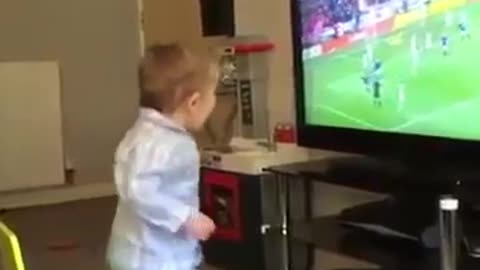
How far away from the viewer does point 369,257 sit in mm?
2777

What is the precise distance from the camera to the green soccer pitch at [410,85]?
2623 mm

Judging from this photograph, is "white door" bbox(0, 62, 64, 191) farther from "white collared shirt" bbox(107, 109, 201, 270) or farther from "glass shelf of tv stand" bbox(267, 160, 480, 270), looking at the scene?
"white collared shirt" bbox(107, 109, 201, 270)

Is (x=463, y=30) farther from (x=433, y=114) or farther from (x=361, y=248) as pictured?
(x=361, y=248)

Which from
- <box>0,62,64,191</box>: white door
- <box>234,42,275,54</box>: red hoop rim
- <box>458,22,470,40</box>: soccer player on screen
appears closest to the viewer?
<box>458,22,470,40</box>: soccer player on screen

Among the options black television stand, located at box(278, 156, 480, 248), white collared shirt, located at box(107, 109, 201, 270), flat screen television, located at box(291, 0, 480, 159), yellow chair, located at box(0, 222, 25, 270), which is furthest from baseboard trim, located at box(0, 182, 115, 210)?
yellow chair, located at box(0, 222, 25, 270)

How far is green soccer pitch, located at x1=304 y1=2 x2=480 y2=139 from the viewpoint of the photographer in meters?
2.62

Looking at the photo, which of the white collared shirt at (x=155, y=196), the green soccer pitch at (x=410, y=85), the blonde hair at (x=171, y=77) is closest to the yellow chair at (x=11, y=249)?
the white collared shirt at (x=155, y=196)

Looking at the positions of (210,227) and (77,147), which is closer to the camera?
(210,227)

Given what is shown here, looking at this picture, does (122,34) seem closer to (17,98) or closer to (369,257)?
(17,98)

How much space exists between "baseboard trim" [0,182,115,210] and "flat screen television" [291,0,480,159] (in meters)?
2.86

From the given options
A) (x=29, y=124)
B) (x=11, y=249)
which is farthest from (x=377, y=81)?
(x=29, y=124)

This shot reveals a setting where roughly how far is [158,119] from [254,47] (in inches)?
61.4

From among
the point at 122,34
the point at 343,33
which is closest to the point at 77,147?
A: the point at 122,34

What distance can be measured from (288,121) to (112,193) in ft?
8.12
